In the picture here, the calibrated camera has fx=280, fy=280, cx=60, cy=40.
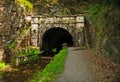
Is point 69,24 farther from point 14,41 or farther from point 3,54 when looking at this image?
point 3,54

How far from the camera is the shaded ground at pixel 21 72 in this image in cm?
1812

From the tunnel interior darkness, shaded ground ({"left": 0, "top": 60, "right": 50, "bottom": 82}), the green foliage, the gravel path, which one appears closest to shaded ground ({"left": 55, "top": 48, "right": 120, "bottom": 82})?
the gravel path

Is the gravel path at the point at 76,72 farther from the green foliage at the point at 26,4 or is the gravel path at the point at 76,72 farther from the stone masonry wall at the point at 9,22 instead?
the green foliage at the point at 26,4

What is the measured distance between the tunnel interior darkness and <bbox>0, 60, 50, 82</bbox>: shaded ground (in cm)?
761

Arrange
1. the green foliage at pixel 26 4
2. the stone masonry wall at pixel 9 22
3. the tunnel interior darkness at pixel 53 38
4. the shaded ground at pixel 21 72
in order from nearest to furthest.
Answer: the shaded ground at pixel 21 72 < the stone masonry wall at pixel 9 22 < the tunnel interior darkness at pixel 53 38 < the green foliage at pixel 26 4

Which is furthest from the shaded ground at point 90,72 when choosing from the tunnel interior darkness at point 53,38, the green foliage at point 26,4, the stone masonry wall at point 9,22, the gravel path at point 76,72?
the green foliage at point 26,4

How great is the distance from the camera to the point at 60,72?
15305mm

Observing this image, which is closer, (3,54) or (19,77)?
(19,77)

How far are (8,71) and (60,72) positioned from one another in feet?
23.8

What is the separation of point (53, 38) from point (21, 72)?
16143mm

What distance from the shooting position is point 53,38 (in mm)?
36500

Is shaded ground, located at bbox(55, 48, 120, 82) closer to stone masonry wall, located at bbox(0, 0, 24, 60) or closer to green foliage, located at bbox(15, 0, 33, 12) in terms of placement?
stone masonry wall, located at bbox(0, 0, 24, 60)

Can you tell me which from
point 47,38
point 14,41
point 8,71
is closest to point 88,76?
point 8,71

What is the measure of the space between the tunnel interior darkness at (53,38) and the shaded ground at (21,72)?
7.61 meters
